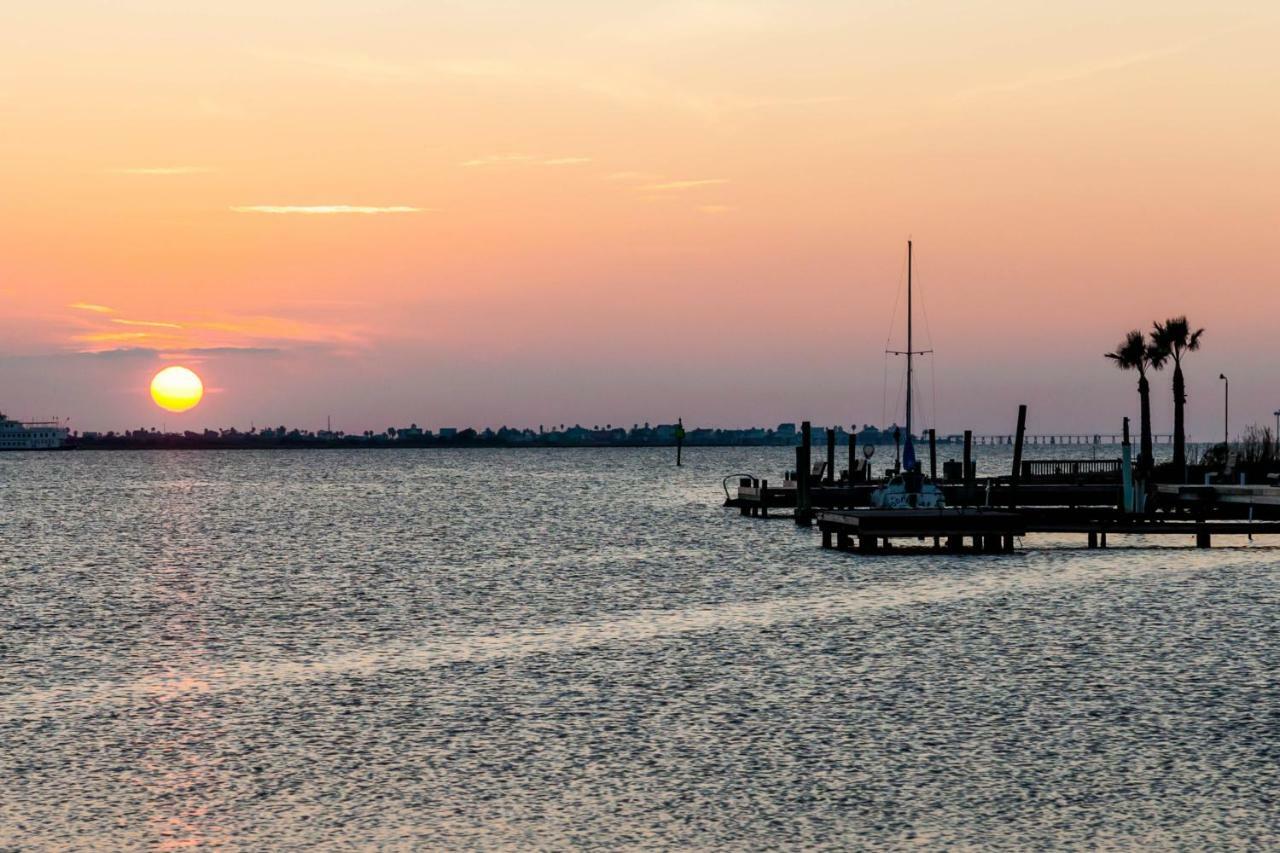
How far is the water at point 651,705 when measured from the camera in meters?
16.1

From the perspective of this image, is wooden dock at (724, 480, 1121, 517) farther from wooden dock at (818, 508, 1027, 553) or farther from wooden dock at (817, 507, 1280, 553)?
wooden dock at (818, 508, 1027, 553)

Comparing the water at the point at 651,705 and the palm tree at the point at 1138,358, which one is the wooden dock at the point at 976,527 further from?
the palm tree at the point at 1138,358

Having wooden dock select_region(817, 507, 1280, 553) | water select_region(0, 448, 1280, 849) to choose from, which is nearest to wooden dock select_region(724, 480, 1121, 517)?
wooden dock select_region(817, 507, 1280, 553)

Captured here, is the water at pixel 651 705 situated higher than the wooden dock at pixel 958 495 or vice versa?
the wooden dock at pixel 958 495

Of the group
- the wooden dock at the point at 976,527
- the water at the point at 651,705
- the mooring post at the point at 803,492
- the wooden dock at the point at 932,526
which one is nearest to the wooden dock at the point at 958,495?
the mooring post at the point at 803,492

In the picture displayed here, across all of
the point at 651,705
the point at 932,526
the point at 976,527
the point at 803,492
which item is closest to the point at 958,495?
the point at 803,492

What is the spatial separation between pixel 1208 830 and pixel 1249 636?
17032 millimetres

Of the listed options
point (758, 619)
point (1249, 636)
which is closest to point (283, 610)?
point (758, 619)

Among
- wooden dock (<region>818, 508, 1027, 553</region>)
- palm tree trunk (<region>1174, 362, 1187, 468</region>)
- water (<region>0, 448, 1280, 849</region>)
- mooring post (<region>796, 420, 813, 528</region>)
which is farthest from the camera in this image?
palm tree trunk (<region>1174, 362, 1187, 468</region>)

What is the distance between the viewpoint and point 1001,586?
42531 mm

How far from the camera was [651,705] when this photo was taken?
2327cm

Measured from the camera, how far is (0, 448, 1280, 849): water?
16.1 m

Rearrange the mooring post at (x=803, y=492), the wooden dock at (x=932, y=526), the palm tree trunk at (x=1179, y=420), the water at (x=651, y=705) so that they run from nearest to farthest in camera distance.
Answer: the water at (x=651, y=705), the wooden dock at (x=932, y=526), the mooring post at (x=803, y=492), the palm tree trunk at (x=1179, y=420)

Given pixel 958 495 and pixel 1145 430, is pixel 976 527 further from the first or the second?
pixel 1145 430
